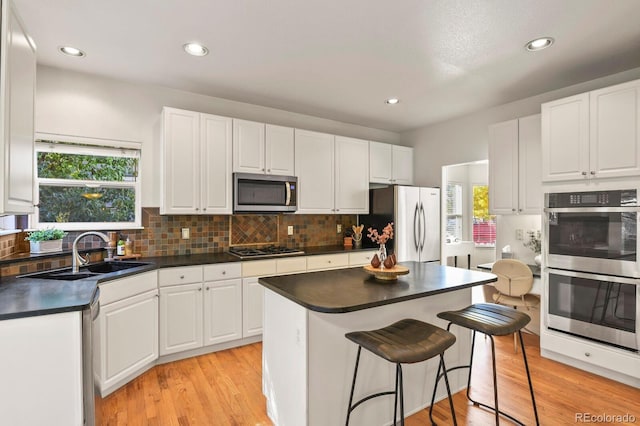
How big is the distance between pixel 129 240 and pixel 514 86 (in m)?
4.20

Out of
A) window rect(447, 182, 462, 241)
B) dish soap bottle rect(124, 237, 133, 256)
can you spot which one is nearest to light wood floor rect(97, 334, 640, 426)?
dish soap bottle rect(124, 237, 133, 256)

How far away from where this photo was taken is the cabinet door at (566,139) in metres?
2.80

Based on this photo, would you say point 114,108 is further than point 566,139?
Yes

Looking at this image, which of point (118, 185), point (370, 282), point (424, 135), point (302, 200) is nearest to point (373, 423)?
point (370, 282)

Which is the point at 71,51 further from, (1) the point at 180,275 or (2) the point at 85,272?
(1) the point at 180,275

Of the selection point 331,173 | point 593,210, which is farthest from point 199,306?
point 593,210

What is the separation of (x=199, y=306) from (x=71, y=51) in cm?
239

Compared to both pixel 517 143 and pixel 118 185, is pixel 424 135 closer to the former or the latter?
pixel 517 143

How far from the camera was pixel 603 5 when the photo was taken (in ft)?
6.71

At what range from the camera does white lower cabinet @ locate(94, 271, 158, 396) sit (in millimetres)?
2373

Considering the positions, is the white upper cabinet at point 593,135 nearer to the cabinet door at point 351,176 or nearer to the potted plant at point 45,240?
the cabinet door at point 351,176

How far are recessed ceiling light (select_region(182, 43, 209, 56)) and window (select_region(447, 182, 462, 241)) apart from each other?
515cm

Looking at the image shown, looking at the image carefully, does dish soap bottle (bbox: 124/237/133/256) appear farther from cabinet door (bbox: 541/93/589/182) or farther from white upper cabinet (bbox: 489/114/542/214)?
cabinet door (bbox: 541/93/589/182)

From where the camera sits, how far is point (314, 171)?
13.5ft
